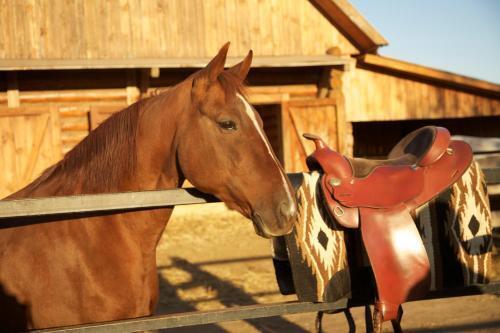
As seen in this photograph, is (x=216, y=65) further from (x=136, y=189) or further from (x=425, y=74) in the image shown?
(x=425, y=74)

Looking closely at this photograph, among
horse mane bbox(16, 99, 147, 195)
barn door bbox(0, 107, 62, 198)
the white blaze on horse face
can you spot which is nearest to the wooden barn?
barn door bbox(0, 107, 62, 198)

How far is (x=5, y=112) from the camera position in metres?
8.73

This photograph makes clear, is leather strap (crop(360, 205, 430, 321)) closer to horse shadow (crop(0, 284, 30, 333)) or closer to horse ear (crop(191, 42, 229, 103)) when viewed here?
horse ear (crop(191, 42, 229, 103))

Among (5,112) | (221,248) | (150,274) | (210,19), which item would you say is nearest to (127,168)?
(150,274)

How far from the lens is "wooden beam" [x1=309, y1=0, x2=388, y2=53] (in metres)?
9.99

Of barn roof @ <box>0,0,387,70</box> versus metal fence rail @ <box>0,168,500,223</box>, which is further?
barn roof @ <box>0,0,387,70</box>

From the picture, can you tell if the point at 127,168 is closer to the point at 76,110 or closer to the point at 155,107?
the point at 155,107

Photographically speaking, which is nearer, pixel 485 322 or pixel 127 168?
pixel 127 168

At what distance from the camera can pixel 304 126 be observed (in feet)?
33.9

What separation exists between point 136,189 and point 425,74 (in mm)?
9145

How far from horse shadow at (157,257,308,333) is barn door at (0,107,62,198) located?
305 cm

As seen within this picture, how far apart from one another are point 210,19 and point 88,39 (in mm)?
2080

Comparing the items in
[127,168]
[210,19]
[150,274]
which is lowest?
[150,274]

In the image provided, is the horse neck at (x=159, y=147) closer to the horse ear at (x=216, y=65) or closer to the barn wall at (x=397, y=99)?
the horse ear at (x=216, y=65)
